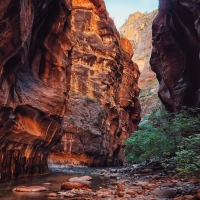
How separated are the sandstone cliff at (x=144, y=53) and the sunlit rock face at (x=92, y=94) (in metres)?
36.6

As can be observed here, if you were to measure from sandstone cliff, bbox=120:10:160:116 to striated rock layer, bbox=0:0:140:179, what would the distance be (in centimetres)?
3819

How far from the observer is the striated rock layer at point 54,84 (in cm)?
1009

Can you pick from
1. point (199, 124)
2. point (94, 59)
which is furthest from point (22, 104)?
point (94, 59)

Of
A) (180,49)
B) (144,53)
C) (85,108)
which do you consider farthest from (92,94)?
(144,53)

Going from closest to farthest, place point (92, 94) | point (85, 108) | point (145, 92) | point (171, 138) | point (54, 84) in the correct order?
point (54, 84) < point (171, 138) < point (85, 108) < point (92, 94) < point (145, 92)

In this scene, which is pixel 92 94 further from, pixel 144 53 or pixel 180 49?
pixel 144 53

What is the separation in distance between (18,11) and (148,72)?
96.9m

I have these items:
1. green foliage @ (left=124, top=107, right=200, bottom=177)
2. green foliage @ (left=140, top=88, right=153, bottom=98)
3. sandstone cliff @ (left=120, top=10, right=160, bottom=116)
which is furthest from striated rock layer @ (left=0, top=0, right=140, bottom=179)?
green foliage @ (left=140, top=88, right=153, bottom=98)

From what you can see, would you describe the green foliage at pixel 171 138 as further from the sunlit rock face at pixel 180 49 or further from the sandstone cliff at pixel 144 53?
the sandstone cliff at pixel 144 53

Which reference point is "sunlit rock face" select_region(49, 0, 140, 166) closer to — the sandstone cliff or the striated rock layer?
the striated rock layer

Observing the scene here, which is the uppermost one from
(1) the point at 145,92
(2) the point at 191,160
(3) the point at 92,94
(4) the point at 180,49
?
(1) the point at 145,92

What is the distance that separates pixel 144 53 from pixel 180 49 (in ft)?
304

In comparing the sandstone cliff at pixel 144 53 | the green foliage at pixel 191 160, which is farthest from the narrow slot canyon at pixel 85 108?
the sandstone cliff at pixel 144 53

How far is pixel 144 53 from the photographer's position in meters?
110
